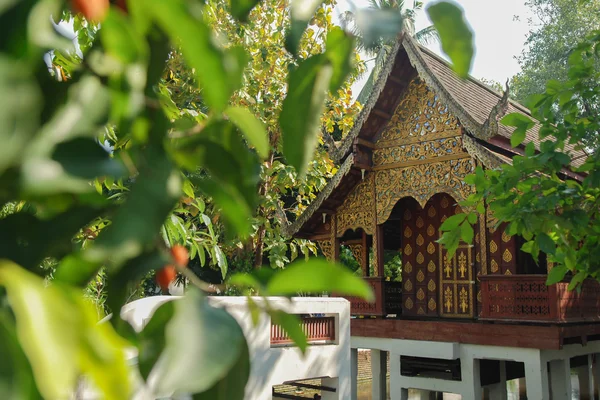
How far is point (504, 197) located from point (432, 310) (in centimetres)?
588

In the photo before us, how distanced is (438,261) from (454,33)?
350 inches

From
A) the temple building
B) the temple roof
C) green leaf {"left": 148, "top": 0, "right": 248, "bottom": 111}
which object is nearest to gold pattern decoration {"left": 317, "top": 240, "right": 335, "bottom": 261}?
the temple building

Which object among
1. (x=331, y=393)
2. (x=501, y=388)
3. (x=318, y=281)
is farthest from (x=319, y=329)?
(x=318, y=281)

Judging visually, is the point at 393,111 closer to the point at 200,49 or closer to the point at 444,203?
the point at 444,203

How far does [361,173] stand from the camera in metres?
9.09

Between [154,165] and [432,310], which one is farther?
[432,310]

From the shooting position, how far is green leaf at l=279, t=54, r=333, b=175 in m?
0.38

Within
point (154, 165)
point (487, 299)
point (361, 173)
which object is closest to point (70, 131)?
point (154, 165)

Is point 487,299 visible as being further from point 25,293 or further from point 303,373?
point 25,293

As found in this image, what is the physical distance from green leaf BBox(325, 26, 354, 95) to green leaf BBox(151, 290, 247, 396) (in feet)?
0.64

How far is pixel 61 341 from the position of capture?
238 millimetres

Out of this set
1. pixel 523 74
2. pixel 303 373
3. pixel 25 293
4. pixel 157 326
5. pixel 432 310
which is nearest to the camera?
pixel 25 293

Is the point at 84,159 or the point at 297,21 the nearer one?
the point at 84,159

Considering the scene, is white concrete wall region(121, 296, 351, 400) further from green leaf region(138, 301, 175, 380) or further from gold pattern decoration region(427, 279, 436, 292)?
green leaf region(138, 301, 175, 380)
